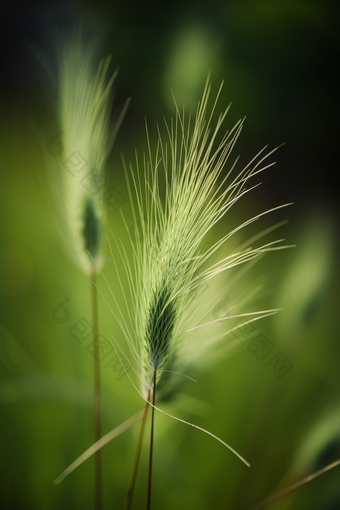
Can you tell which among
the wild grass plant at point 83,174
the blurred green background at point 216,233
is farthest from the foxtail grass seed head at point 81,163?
the blurred green background at point 216,233

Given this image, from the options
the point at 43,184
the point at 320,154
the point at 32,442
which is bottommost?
the point at 32,442

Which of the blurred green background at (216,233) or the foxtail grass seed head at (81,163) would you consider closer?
the foxtail grass seed head at (81,163)

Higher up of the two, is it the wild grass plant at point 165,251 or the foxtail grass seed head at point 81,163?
the foxtail grass seed head at point 81,163

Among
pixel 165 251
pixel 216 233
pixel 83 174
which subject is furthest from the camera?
pixel 216 233

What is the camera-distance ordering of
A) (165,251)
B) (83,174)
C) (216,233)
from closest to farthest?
(165,251), (83,174), (216,233)

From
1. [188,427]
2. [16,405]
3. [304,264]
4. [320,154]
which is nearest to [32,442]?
[16,405]

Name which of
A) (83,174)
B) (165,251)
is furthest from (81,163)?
(165,251)

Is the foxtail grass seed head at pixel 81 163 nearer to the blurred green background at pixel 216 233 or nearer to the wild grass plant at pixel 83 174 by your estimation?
the wild grass plant at pixel 83 174

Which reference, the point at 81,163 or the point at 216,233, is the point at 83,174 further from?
the point at 216,233

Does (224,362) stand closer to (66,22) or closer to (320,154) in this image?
(320,154)
